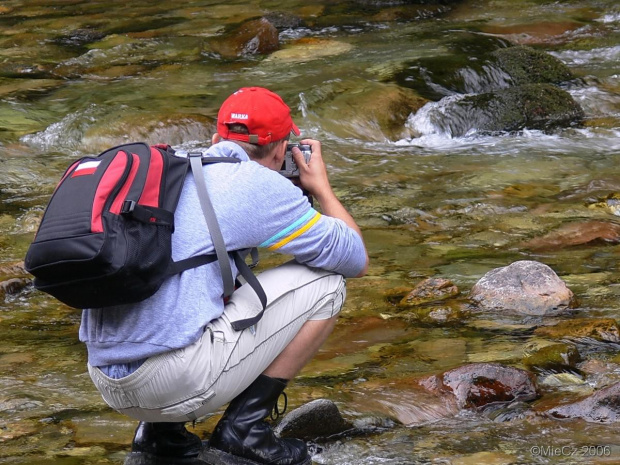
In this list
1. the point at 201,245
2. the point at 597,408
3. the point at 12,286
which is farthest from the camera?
the point at 12,286

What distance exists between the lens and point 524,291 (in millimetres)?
5047

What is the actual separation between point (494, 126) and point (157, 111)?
3655mm

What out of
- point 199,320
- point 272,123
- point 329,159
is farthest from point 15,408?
point 329,159

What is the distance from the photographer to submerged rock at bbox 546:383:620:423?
3.50 metres

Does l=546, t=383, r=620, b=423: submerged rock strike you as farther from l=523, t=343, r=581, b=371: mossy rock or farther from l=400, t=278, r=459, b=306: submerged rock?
l=400, t=278, r=459, b=306: submerged rock

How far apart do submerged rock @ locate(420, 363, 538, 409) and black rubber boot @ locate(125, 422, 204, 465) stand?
3.97ft

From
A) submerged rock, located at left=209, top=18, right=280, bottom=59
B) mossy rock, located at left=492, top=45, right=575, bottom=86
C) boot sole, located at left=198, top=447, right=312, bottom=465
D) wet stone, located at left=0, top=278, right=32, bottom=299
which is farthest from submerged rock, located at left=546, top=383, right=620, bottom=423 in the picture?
submerged rock, located at left=209, top=18, right=280, bottom=59

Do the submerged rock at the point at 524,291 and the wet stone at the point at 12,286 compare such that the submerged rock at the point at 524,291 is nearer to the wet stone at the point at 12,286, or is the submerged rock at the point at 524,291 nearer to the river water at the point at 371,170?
the river water at the point at 371,170

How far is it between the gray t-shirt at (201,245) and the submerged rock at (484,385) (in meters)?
1.28

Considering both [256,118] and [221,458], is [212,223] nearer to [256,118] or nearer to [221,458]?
[256,118]

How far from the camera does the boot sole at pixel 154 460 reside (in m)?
3.05

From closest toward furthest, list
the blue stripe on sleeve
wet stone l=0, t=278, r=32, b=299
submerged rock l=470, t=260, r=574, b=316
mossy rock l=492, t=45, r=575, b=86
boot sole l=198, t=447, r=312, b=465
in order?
the blue stripe on sleeve
boot sole l=198, t=447, r=312, b=465
submerged rock l=470, t=260, r=574, b=316
wet stone l=0, t=278, r=32, b=299
mossy rock l=492, t=45, r=575, b=86

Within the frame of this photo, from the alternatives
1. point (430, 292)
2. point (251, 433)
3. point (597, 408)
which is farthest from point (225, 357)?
point (430, 292)

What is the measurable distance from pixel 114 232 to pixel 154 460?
96 cm
